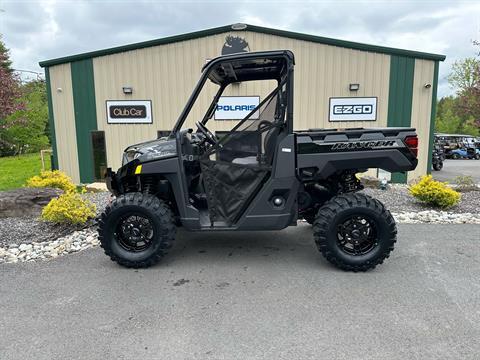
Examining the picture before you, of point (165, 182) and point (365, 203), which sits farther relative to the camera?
point (165, 182)

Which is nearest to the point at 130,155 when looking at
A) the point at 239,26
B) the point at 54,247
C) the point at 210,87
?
the point at 54,247

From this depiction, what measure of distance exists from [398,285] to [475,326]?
771mm

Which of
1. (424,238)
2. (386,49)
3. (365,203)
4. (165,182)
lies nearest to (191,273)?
(165,182)

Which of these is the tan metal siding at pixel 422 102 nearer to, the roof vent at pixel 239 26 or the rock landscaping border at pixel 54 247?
the rock landscaping border at pixel 54 247

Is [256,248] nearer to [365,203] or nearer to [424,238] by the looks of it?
[365,203]

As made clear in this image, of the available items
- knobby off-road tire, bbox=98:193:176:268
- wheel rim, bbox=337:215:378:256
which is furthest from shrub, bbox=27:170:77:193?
wheel rim, bbox=337:215:378:256

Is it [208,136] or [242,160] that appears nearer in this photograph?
[242,160]

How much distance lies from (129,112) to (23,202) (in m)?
4.60

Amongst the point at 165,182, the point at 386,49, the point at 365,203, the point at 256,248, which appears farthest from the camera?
the point at 386,49

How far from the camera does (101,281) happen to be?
11.6 ft

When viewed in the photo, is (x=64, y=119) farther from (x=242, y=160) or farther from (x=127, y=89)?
(x=242, y=160)

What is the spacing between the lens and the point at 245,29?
9.19 metres

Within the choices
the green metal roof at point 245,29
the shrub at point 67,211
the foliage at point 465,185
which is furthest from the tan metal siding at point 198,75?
the shrub at point 67,211

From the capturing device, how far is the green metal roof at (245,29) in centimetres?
896
